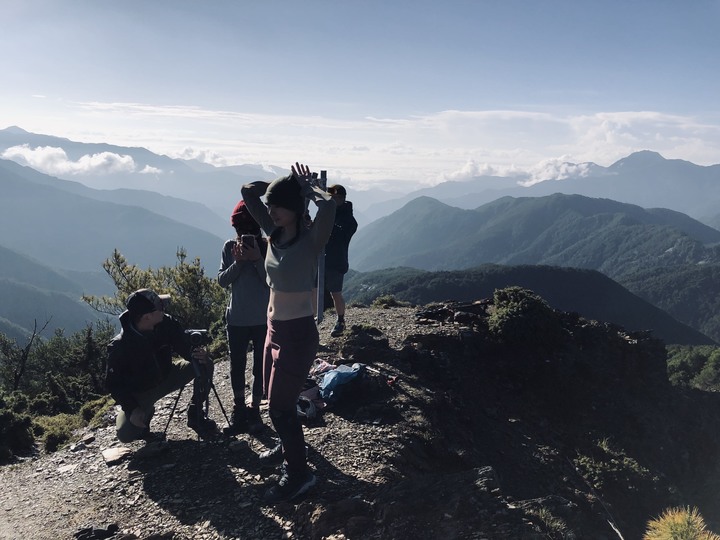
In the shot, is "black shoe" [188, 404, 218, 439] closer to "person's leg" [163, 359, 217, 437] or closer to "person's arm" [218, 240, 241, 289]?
"person's leg" [163, 359, 217, 437]

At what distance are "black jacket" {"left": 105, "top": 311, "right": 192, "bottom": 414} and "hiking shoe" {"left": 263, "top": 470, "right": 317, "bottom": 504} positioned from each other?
247 centimetres

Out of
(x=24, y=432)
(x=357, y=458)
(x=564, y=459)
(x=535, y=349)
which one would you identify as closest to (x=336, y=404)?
(x=357, y=458)

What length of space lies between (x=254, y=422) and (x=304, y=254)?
3428mm

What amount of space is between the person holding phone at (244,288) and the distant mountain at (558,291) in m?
107

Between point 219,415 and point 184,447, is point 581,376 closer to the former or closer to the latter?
point 219,415

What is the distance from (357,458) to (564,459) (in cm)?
556

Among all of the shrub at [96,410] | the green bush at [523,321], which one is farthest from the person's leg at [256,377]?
the green bush at [523,321]

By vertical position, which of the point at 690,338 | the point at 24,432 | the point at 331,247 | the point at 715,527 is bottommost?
the point at 690,338

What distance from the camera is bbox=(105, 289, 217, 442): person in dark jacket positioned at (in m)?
6.32

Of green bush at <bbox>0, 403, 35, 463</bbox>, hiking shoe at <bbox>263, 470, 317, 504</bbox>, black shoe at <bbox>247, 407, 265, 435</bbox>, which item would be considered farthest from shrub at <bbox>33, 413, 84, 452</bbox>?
hiking shoe at <bbox>263, 470, 317, 504</bbox>

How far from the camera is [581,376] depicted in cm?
1349

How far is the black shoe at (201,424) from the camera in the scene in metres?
7.00

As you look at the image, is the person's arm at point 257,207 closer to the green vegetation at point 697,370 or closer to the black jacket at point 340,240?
the black jacket at point 340,240

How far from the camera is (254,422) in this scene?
697cm
